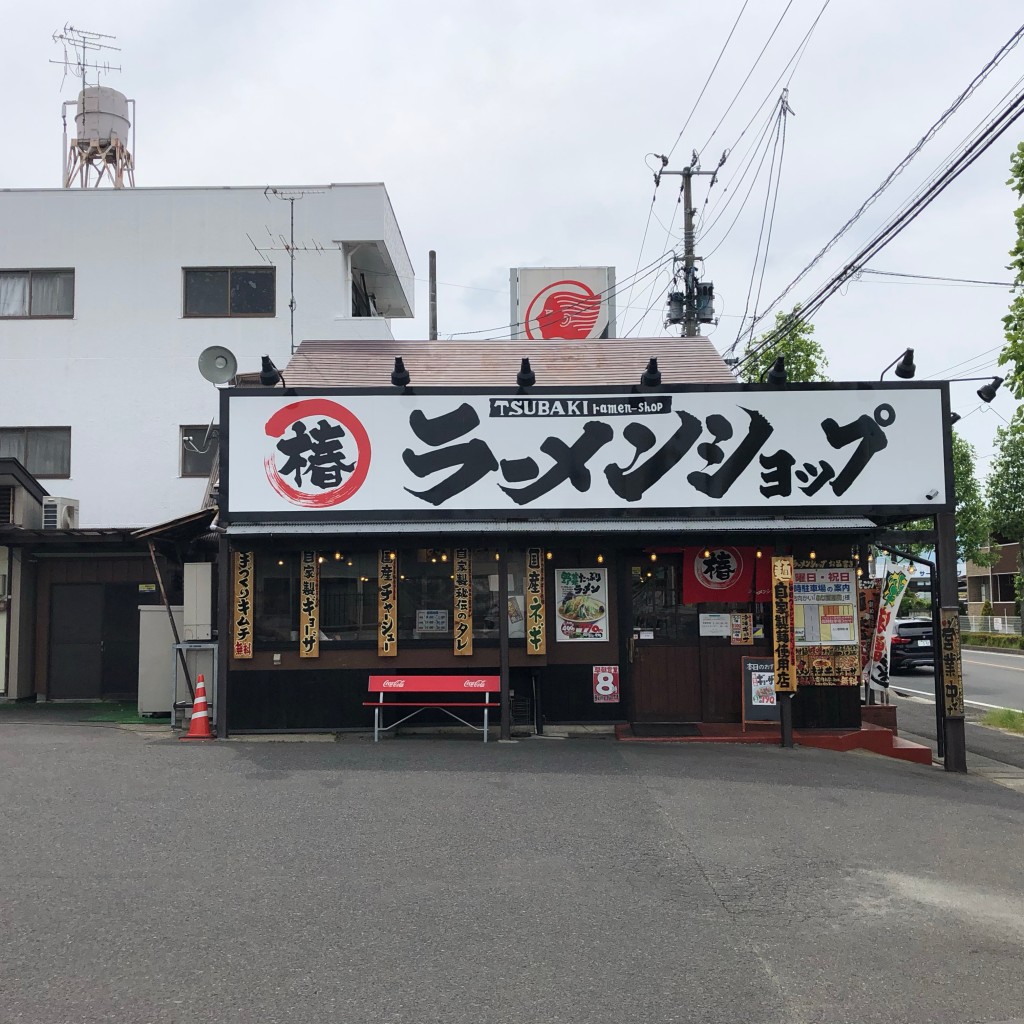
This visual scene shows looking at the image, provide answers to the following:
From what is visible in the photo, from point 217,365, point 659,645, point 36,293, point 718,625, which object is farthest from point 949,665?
point 36,293

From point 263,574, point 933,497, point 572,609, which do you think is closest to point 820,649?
point 933,497

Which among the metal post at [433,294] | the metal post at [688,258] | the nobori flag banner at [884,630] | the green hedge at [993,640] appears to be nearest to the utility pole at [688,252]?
the metal post at [688,258]

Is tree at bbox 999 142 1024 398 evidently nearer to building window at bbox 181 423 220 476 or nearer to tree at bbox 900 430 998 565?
building window at bbox 181 423 220 476

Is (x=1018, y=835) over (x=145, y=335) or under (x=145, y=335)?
under

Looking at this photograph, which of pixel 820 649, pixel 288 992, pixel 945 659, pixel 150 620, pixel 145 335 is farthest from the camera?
pixel 145 335

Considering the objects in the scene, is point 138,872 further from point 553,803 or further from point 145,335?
point 145,335

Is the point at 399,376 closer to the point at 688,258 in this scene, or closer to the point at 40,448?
the point at 40,448

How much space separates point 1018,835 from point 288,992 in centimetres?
675

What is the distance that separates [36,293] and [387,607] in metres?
12.7

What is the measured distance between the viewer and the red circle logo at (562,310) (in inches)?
1003

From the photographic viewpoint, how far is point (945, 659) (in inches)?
465

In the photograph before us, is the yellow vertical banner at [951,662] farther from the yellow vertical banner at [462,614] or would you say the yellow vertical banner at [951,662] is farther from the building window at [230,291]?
the building window at [230,291]

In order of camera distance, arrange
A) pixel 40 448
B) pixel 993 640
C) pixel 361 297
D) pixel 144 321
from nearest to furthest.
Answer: pixel 40 448, pixel 144 321, pixel 361 297, pixel 993 640

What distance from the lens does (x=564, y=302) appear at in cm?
2578
